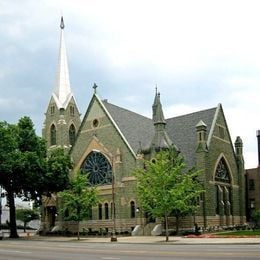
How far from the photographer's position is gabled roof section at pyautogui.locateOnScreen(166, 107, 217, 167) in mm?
60875

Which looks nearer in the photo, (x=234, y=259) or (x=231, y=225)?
(x=234, y=259)

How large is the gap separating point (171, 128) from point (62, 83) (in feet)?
63.5

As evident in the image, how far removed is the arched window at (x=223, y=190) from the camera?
2403 inches

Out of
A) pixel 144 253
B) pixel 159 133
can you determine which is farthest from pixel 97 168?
pixel 144 253

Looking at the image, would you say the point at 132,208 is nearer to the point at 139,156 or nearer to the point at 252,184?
the point at 139,156

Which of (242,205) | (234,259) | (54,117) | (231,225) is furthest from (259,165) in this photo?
(234,259)

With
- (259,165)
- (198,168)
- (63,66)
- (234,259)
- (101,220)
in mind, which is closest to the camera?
(234,259)

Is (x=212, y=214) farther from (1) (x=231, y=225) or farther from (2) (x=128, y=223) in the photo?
(2) (x=128, y=223)

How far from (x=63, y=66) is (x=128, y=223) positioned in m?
30.5

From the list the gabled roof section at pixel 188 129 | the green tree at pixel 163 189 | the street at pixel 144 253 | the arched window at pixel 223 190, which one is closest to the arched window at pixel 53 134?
the gabled roof section at pixel 188 129

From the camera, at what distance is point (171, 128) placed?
6769cm

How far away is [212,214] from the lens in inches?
2304

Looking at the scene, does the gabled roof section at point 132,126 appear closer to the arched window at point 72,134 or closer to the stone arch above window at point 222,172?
the stone arch above window at point 222,172

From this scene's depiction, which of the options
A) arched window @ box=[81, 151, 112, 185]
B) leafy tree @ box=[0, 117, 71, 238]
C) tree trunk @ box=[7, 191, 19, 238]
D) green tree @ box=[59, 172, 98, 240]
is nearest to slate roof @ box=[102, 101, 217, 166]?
arched window @ box=[81, 151, 112, 185]
